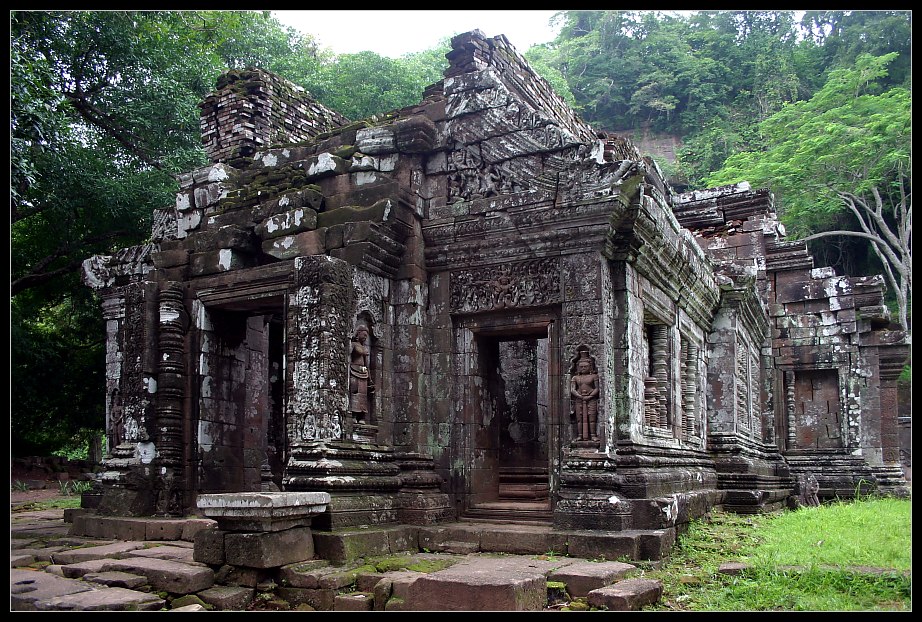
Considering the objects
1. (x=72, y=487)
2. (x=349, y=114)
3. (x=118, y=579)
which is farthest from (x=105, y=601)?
(x=349, y=114)

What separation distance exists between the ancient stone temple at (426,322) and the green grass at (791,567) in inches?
19.5

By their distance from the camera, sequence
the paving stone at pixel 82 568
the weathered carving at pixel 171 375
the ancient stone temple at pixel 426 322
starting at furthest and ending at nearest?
1. the weathered carving at pixel 171 375
2. the ancient stone temple at pixel 426 322
3. the paving stone at pixel 82 568

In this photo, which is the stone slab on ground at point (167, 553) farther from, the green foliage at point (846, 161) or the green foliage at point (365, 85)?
the green foliage at point (846, 161)

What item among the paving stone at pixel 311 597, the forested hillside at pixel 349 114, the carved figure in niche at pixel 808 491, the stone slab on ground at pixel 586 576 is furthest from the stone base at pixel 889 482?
the paving stone at pixel 311 597

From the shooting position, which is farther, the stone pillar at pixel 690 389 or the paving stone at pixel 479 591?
Result: the stone pillar at pixel 690 389

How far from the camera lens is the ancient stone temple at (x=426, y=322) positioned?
7.80 meters

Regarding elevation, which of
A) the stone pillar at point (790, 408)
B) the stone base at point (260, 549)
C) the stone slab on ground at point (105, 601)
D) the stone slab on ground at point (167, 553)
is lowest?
the stone slab on ground at point (105, 601)

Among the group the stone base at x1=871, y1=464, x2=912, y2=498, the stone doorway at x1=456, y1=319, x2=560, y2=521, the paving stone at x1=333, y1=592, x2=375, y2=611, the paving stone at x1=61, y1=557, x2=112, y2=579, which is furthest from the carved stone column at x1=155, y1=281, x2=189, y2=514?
the stone base at x1=871, y1=464, x2=912, y2=498

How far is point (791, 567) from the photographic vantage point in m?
6.61

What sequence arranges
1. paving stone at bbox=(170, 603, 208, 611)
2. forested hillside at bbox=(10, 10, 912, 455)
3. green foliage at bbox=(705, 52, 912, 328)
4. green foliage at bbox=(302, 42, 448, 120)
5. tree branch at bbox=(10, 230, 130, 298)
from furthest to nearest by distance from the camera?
green foliage at bbox=(705, 52, 912, 328)
green foliage at bbox=(302, 42, 448, 120)
tree branch at bbox=(10, 230, 130, 298)
forested hillside at bbox=(10, 10, 912, 455)
paving stone at bbox=(170, 603, 208, 611)

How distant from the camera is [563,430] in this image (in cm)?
814

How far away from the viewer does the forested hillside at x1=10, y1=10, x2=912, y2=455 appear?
16.9 m

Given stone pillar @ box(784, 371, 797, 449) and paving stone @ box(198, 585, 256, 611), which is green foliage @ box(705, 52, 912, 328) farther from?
paving stone @ box(198, 585, 256, 611)

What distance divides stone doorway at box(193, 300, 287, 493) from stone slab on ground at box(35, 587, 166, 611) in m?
3.22
